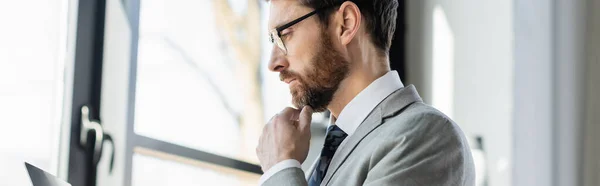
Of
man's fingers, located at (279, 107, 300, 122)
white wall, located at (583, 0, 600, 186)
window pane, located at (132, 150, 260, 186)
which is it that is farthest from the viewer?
white wall, located at (583, 0, 600, 186)

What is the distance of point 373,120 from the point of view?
4.74 feet

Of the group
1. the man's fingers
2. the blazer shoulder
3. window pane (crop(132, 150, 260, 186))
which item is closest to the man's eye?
the man's fingers

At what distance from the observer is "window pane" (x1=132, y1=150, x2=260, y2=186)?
7.07 feet

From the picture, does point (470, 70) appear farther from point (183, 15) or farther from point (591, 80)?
point (183, 15)

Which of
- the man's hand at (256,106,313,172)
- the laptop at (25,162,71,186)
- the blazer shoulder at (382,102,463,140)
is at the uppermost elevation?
Answer: the blazer shoulder at (382,102,463,140)

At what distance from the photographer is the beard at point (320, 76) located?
1509mm

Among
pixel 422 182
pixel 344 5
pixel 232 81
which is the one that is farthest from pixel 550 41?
pixel 422 182

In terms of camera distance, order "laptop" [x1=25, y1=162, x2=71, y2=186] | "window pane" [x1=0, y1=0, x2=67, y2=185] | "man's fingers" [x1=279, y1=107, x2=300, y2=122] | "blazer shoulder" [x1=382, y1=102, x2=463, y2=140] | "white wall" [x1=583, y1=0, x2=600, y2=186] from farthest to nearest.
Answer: "white wall" [x1=583, y1=0, x2=600, y2=186] < "window pane" [x1=0, y1=0, x2=67, y2=185] < "man's fingers" [x1=279, y1=107, x2=300, y2=122] < "blazer shoulder" [x1=382, y1=102, x2=463, y2=140] < "laptop" [x1=25, y1=162, x2=71, y2=186]

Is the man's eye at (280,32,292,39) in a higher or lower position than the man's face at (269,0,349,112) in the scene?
higher

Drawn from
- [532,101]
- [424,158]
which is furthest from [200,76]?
[424,158]

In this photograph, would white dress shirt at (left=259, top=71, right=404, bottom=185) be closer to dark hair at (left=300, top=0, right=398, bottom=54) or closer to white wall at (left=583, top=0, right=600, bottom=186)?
dark hair at (left=300, top=0, right=398, bottom=54)

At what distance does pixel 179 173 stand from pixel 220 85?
1.01 feet

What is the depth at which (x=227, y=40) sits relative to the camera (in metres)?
2.47

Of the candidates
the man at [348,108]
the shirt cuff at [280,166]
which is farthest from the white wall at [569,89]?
the shirt cuff at [280,166]
